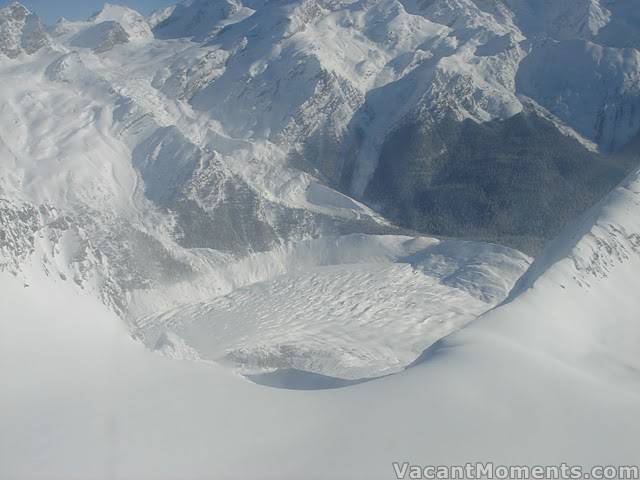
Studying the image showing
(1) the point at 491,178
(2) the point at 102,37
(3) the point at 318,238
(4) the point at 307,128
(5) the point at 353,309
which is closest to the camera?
(5) the point at 353,309

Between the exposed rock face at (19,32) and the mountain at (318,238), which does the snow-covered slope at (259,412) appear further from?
the exposed rock face at (19,32)

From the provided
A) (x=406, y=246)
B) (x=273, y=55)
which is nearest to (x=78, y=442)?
(x=406, y=246)

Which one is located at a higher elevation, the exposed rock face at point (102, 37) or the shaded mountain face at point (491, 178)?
the exposed rock face at point (102, 37)

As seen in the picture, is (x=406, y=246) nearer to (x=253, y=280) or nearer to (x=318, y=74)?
(x=253, y=280)

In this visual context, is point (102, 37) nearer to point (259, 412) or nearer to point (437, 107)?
point (437, 107)

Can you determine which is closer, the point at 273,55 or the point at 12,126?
the point at 12,126

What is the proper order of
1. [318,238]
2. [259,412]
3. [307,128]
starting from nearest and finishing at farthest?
[259,412] < [318,238] < [307,128]

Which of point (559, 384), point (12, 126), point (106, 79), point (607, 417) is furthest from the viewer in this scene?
point (106, 79)

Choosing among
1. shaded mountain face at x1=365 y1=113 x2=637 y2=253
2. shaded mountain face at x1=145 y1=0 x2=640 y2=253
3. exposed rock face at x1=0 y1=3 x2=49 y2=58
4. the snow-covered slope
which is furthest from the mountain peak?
the snow-covered slope

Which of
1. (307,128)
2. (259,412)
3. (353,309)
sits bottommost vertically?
(353,309)

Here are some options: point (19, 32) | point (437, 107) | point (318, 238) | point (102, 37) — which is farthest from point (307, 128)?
point (19, 32)

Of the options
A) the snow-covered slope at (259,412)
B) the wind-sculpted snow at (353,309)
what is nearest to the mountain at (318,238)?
the snow-covered slope at (259,412)
